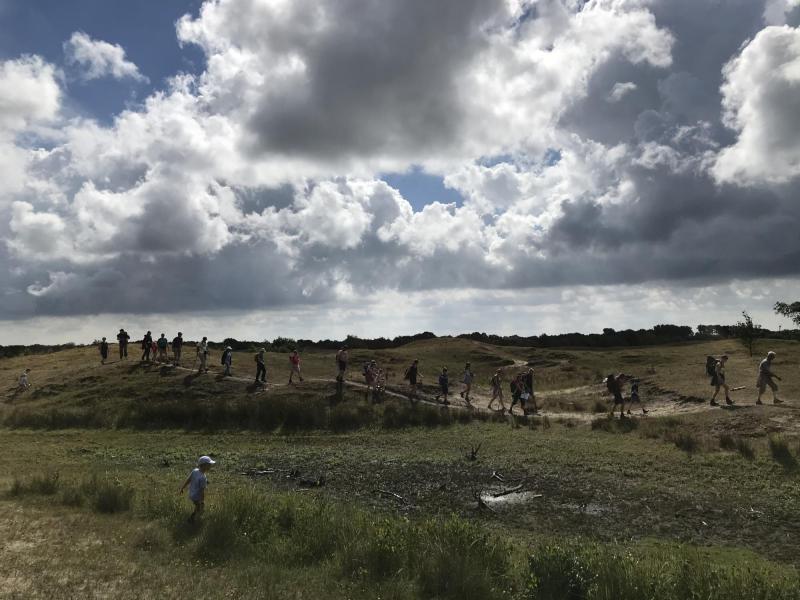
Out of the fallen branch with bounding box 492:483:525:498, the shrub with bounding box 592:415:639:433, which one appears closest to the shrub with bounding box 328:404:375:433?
the shrub with bounding box 592:415:639:433

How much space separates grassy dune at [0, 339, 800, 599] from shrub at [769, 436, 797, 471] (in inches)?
3.2

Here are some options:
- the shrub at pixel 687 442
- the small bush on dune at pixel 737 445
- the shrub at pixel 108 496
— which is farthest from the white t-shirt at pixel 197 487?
the small bush on dune at pixel 737 445

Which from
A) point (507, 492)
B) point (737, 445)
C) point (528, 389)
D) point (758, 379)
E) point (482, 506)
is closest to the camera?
point (482, 506)

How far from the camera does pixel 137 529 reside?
45.0 feet

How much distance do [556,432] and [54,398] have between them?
33367 millimetres

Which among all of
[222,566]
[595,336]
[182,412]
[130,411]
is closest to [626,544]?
A: [222,566]

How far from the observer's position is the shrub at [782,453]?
63.4 feet

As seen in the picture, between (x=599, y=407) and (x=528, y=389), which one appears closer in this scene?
(x=528, y=389)

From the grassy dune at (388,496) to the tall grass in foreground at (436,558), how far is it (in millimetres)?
49

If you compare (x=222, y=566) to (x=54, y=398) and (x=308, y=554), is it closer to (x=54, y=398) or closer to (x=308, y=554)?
(x=308, y=554)

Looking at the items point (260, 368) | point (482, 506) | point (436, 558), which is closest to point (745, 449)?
point (482, 506)

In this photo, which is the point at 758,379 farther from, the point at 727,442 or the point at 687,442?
the point at 687,442

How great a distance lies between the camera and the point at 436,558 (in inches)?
460

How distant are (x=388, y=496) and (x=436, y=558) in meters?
8.10
